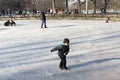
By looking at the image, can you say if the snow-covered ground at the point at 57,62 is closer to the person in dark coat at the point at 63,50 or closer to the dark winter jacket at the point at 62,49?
the person in dark coat at the point at 63,50

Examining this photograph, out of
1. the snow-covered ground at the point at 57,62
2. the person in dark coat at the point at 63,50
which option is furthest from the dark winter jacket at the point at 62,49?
the snow-covered ground at the point at 57,62

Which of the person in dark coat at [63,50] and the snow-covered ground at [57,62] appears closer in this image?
the snow-covered ground at [57,62]

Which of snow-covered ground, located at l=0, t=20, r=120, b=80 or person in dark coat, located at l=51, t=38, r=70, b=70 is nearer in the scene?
snow-covered ground, located at l=0, t=20, r=120, b=80

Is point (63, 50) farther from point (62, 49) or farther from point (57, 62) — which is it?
point (57, 62)

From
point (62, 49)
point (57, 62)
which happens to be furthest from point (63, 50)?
point (57, 62)

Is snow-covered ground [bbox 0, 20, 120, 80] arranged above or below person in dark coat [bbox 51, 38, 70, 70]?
below

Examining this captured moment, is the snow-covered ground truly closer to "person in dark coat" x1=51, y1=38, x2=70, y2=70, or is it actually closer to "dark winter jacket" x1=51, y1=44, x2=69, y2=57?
"person in dark coat" x1=51, y1=38, x2=70, y2=70

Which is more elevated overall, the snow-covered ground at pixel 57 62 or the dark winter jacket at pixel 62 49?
the dark winter jacket at pixel 62 49

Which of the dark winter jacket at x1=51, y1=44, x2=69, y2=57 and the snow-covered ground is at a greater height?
the dark winter jacket at x1=51, y1=44, x2=69, y2=57

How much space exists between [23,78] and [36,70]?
3.44 ft

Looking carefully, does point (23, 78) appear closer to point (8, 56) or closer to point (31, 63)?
point (31, 63)

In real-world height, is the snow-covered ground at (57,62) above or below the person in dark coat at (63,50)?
below

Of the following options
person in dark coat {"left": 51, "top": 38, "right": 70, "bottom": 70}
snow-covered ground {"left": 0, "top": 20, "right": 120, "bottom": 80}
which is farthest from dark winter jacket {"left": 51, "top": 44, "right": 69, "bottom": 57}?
snow-covered ground {"left": 0, "top": 20, "right": 120, "bottom": 80}

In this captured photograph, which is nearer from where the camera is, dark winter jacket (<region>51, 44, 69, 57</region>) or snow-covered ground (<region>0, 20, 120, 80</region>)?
snow-covered ground (<region>0, 20, 120, 80</region>)
